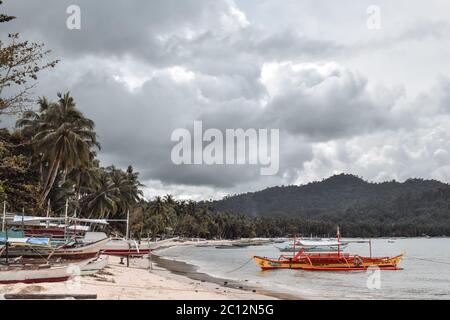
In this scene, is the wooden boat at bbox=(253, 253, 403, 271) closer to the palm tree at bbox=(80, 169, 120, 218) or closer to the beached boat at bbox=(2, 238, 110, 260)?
the beached boat at bbox=(2, 238, 110, 260)

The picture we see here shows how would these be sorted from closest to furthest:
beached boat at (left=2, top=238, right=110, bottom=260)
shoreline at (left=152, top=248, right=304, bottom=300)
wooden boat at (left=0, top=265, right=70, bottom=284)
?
wooden boat at (left=0, top=265, right=70, bottom=284)
beached boat at (left=2, top=238, right=110, bottom=260)
shoreline at (left=152, top=248, right=304, bottom=300)

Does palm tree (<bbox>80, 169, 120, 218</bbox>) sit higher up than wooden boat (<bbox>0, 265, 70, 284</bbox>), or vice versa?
palm tree (<bbox>80, 169, 120, 218</bbox>)

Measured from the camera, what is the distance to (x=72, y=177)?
54875mm

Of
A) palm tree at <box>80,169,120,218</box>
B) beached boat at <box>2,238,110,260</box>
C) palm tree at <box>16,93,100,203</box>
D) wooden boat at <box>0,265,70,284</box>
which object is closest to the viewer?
wooden boat at <box>0,265,70,284</box>

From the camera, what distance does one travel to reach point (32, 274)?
17469mm

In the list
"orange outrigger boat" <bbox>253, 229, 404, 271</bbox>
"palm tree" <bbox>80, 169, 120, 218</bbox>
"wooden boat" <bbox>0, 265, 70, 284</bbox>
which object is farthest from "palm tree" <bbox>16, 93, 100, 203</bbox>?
"wooden boat" <bbox>0, 265, 70, 284</bbox>

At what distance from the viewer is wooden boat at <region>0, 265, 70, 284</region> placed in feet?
55.5

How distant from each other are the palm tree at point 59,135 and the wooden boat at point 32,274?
21711mm

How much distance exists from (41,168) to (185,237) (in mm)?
113440

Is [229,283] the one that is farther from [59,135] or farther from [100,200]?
[100,200]

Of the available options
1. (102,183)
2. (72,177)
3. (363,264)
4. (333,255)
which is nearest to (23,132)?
(72,177)

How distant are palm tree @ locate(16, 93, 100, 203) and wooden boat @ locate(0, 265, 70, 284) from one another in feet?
71.2
